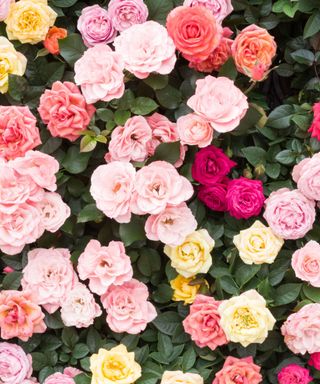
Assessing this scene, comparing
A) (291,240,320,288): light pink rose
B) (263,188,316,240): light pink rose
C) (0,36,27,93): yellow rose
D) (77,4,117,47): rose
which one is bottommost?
(291,240,320,288): light pink rose

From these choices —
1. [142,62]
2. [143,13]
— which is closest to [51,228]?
[142,62]

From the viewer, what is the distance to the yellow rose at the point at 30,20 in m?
1.59

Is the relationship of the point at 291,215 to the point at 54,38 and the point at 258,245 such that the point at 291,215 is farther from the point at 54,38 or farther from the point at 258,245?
the point at 54,38

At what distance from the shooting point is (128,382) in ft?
→ 4.91

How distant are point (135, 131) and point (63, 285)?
36 cm

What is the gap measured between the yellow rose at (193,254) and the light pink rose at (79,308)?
0.19 m

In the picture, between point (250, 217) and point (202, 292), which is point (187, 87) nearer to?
point (250, 217)

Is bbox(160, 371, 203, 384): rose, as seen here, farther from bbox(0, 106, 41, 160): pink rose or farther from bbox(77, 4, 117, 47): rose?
bbox(77, 4, 117, 47): rose

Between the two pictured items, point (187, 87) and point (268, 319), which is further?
point (187, 87)

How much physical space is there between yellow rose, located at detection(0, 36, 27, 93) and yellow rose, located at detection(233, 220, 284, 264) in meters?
0.59

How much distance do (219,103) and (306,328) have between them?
1.57ft

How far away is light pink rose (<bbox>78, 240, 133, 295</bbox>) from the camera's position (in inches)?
59.3

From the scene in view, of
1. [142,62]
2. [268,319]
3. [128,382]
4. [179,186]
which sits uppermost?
[142,62]

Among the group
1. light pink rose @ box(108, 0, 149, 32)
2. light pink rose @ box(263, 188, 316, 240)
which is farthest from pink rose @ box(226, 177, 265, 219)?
light pink rose @ box(108, 0, 149, 32)
